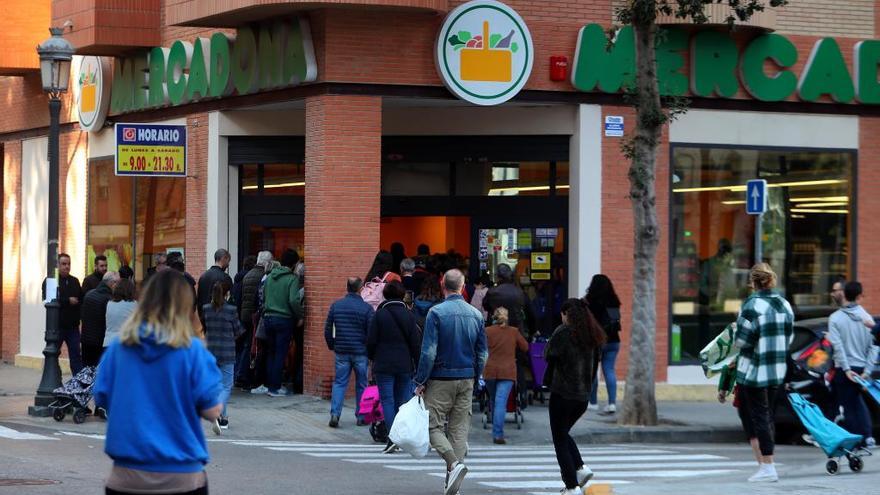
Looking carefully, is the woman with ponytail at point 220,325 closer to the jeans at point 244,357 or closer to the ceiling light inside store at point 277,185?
the jeans at point 244,357

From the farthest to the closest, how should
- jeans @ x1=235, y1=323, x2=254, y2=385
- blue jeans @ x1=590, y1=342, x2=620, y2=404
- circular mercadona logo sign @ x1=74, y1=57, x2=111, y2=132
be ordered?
circular mercadona logo sign @ x1=74, y1=57, x2=111, y2=132 → jeans @ x1=235, y1=323, x2=254, y2=385 → blue jeans @ x1=590, y1=342, x2=620, y2=404

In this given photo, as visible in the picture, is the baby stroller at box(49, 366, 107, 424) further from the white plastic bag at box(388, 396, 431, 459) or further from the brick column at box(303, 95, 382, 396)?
the white plastic bag at box(388, 396, 431, 459)

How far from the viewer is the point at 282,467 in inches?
533

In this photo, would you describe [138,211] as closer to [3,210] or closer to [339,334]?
[3,210]

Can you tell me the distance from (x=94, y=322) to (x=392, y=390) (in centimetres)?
458

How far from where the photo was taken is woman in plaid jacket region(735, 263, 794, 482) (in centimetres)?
1239

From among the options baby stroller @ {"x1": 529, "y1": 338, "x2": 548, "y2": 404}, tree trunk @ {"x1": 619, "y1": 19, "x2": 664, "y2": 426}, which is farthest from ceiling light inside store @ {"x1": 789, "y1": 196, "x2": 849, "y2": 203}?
baby stroller @ {"x1": 529, "y1": 338, "x2": 548, "y2": 404}

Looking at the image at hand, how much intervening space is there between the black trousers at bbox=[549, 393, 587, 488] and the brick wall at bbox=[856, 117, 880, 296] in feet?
38.1

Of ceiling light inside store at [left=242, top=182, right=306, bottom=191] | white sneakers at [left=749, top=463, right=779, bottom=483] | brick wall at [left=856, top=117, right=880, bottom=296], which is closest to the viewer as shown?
white sneakers at [left=749, top=463, right=779, bottom=483]

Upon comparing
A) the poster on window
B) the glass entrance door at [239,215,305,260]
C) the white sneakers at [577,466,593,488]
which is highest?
the poster on window

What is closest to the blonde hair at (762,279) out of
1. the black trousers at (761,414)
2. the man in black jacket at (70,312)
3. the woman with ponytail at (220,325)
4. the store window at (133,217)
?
the black trousers at (761,414)

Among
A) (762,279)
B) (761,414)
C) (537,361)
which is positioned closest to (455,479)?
(761,414)

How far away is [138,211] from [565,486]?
14053 mm

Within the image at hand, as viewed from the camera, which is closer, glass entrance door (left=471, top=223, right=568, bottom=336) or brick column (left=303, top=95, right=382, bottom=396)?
brick column (left=303, top=95, right=382, bottom=396)
